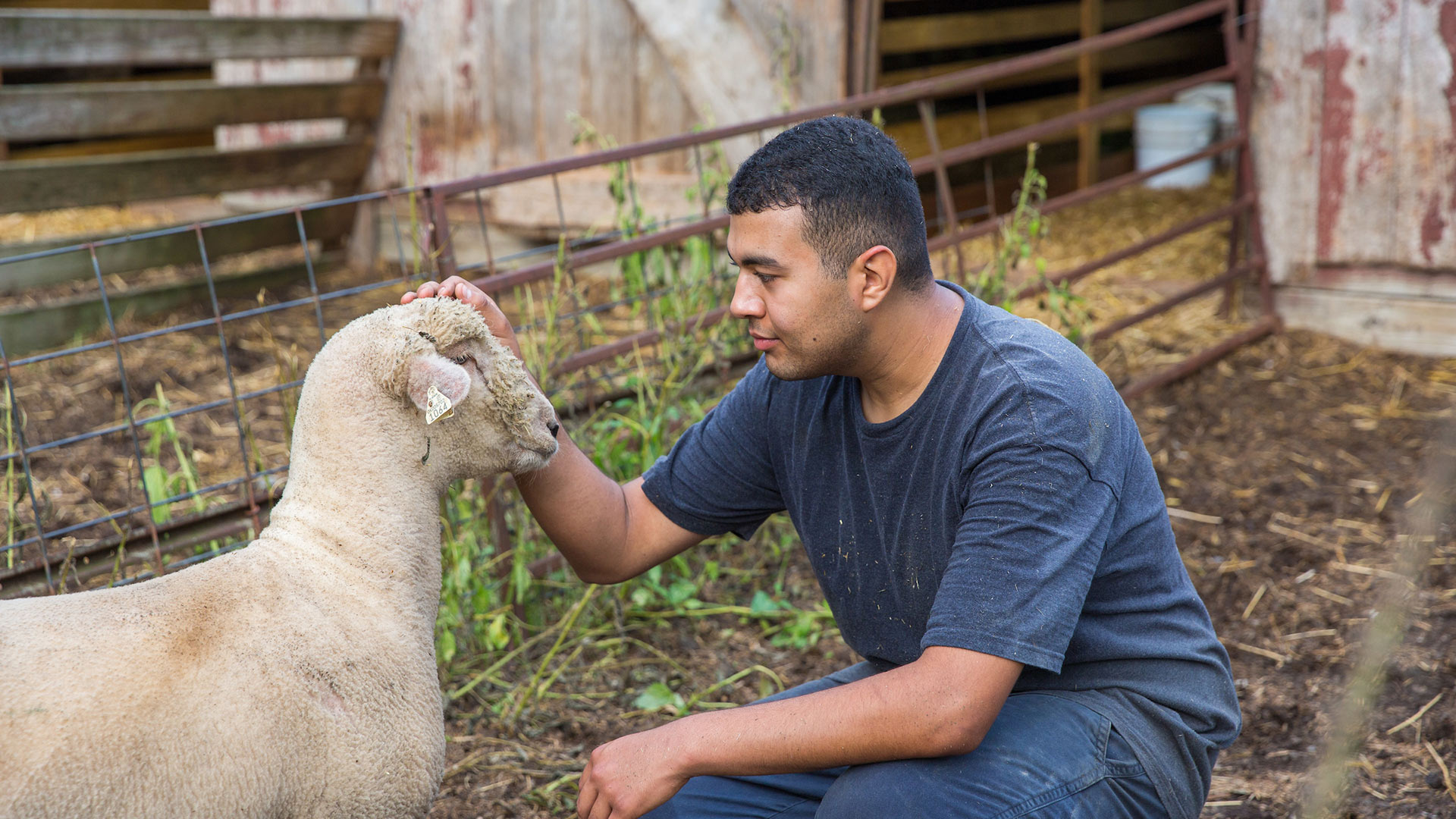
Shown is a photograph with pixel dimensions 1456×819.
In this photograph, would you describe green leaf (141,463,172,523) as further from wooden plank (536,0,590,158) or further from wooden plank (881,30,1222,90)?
wooden plank (881,30,1222,90)

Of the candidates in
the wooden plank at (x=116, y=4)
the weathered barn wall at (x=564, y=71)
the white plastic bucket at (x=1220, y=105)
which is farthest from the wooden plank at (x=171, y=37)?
the white plastic bucket at (x=1220, y=105)

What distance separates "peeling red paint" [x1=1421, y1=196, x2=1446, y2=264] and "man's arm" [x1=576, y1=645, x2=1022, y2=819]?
14.6ft

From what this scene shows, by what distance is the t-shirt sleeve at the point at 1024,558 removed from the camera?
1.71 m

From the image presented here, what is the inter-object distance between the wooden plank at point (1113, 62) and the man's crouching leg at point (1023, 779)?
5954 millimetres

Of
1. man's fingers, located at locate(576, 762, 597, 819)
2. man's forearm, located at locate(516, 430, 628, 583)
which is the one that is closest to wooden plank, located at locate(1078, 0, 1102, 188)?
man's forearm, located at locate(516, 430, 628, 583)

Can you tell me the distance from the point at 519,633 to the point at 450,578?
0.36 metres

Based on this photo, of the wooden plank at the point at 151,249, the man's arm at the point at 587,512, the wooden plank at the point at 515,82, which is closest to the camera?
the man's arm at the point at 587,512

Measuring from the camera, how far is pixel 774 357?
77.2 inches

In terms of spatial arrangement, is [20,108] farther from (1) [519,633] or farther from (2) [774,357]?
(2) [774,357]

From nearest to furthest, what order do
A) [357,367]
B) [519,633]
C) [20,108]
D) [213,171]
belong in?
[357,367]
[519,633]
[20,108]
[213,171]

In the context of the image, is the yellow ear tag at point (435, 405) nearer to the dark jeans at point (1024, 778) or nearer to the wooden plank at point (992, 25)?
the dark jeans at point (1024, 778)

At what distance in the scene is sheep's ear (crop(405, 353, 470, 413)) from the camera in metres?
1.88

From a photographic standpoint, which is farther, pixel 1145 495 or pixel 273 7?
pixel 273 7

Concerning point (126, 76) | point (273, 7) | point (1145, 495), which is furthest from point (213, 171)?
point (1145, 495)
